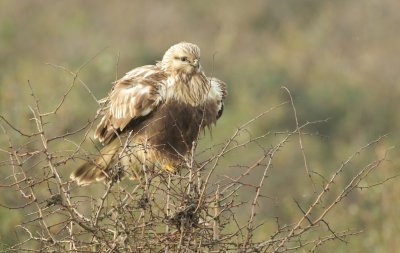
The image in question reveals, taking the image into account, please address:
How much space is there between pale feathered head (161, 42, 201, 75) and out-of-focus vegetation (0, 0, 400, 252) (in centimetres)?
1001

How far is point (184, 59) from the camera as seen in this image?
33.0ft

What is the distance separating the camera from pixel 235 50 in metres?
38.9

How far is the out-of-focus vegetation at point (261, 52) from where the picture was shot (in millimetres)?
27344

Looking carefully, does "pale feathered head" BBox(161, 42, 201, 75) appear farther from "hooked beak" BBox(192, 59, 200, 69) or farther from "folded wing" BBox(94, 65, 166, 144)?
"folded wing" BBox(94, 65, 166, 144)

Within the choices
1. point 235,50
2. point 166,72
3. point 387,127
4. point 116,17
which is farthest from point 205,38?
point 166,72

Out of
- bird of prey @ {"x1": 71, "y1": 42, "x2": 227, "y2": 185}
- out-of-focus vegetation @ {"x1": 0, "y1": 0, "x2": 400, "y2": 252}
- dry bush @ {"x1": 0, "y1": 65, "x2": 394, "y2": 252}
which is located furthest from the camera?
out-of-focus vegetation @ {"x1": 0, "y1": 0, "x2": 400, "y2": 252}

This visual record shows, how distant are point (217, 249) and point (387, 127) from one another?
71.7 ft

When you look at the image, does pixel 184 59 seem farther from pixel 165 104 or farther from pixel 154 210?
pixel 154 210

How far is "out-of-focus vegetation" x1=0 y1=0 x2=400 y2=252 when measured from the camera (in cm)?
2734

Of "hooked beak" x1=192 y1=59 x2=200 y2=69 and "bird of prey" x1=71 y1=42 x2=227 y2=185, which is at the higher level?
"hooked beak" x1=192 y1=59 x2=200 y2=69

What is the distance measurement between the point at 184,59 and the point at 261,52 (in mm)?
29574

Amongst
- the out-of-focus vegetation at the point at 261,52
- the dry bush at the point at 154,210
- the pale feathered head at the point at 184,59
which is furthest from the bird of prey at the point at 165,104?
the out-of-focus vegetation at the point at 261,52

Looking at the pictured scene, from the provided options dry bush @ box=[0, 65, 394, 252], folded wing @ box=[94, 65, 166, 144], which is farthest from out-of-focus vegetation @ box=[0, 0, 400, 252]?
dry bush @ box=[0, 65, 394, 252]

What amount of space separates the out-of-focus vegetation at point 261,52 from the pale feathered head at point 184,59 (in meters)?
10.0
